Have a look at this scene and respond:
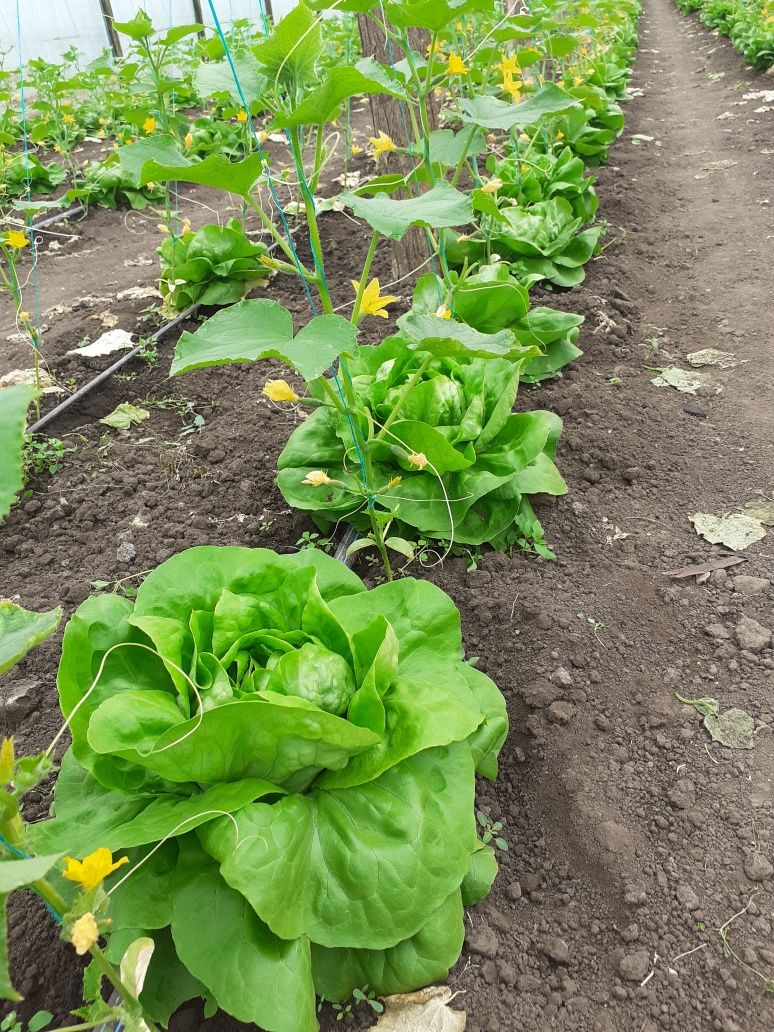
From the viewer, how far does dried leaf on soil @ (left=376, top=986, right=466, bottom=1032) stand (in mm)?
1370

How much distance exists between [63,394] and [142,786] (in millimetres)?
2467

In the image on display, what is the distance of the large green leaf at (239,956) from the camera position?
122 cm

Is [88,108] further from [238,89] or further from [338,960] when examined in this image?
[338,960]

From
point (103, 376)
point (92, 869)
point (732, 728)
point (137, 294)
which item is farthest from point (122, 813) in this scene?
point (137, 294)

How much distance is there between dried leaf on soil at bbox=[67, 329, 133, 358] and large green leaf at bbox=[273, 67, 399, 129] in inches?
94.1

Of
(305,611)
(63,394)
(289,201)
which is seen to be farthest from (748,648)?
(289,201)

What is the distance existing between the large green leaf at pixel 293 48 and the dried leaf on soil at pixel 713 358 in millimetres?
2355

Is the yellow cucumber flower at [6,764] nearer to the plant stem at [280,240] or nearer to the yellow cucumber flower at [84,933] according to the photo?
the yellow cucumber flower at [84,933]

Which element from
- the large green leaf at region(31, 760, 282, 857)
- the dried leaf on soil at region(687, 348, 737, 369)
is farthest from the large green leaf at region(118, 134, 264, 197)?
the dried leaf on soil at region(687, 348, 737, 369)

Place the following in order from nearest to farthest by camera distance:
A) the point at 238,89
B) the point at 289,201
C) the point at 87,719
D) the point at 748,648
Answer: the point at 87,719 → the point at 238,89 → the point at 748,648 → the point at 289,201

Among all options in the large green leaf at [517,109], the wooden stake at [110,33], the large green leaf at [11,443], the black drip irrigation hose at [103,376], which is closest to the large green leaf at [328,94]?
the large green leaf at [517,109]

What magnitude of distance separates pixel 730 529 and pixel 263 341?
1714 mm

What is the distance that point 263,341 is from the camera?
1.52 meters

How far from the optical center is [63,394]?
340 cm
